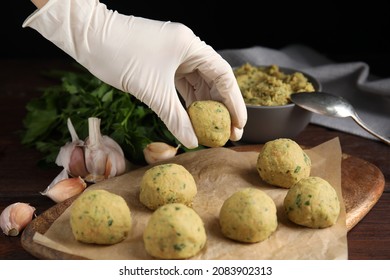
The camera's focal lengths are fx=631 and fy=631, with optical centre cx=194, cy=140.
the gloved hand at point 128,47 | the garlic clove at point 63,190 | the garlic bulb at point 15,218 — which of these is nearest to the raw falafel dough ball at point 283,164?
the gloved hand at point 128,47

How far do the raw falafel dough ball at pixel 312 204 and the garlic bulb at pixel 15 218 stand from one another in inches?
33.9

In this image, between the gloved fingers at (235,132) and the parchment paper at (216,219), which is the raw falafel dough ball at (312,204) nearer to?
the parchment paper at (216,219)

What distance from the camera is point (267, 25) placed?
11.8ft

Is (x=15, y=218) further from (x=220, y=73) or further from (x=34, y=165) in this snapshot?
(x=220, y=73)

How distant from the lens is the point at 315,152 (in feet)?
8.05

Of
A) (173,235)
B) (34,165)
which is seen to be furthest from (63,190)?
(173,235)

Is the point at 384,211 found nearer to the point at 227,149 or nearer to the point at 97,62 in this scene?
the point at 227,149

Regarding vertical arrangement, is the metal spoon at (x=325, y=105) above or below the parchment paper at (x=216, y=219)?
above

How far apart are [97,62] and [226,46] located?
1630 millimetres

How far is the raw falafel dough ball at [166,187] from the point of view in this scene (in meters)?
2.04

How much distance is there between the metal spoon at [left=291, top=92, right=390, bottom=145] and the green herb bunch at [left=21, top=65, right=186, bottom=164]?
0.54m
